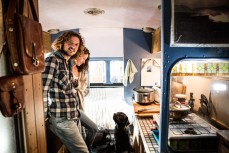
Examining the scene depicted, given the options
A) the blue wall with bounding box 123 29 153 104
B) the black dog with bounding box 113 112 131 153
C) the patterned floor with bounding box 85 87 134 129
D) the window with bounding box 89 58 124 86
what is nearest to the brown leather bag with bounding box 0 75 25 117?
the black dog with bounding box 113 112 131 153

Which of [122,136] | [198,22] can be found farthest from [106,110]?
[198,22]

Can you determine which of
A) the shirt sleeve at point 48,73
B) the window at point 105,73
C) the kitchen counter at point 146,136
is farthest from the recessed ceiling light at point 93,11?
the window at point 105,73

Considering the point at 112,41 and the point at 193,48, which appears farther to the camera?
the point at 112,41

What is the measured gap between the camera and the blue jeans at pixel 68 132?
180 centimetres

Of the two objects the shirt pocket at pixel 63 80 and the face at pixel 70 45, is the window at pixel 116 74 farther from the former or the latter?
the shirt pocket at pixel 63 80

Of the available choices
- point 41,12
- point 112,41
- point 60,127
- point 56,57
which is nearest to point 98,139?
point 60,127

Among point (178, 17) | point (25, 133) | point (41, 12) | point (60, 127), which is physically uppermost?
point (41, 12)

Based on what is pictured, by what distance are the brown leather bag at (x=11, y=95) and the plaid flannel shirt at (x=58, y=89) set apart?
2.52 feet

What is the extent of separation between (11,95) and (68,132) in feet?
3.55

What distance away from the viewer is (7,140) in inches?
36.0

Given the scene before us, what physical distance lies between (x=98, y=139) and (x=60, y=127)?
1.96 m

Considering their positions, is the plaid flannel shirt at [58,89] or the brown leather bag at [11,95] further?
the plaid flannel shirt at [58,89]

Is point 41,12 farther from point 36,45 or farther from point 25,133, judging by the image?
point 25,133

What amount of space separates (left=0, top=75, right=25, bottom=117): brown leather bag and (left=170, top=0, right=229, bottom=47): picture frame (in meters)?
0.99
